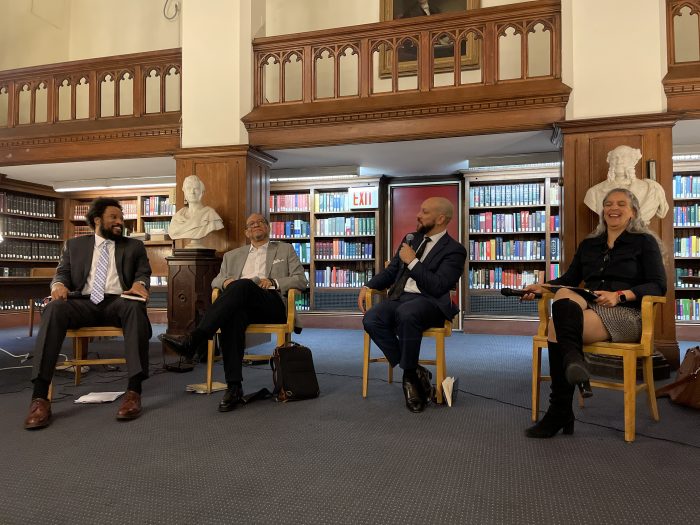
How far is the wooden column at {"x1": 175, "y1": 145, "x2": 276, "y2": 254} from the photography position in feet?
17.0

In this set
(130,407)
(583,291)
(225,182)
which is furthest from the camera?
(225,182)

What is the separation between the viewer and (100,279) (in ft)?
10.1

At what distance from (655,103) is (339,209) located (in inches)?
162

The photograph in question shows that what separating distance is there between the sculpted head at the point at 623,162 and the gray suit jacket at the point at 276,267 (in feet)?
8.30

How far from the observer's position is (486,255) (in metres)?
6.75

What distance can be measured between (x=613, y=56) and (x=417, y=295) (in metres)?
2.84

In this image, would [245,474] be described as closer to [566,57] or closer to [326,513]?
[326,513]

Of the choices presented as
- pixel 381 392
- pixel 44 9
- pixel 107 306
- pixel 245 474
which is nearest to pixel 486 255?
pixel 381 392

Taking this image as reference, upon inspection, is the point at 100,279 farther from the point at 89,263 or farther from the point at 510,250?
the point at 510,250

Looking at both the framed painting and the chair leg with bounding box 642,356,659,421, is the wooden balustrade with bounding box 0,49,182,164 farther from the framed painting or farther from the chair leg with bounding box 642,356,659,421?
the chair leg with bounding box 642,356,659,421

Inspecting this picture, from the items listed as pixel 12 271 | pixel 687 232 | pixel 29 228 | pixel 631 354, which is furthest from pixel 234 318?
pixel 29 228

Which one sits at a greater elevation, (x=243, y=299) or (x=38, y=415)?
(x=243, y=299)

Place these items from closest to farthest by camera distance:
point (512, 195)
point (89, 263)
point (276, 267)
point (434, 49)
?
point (89, 263)
point (276, 267)
point (434, 49)
point (512, 195)

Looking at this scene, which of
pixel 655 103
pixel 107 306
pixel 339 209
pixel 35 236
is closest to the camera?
pixel 107 306
